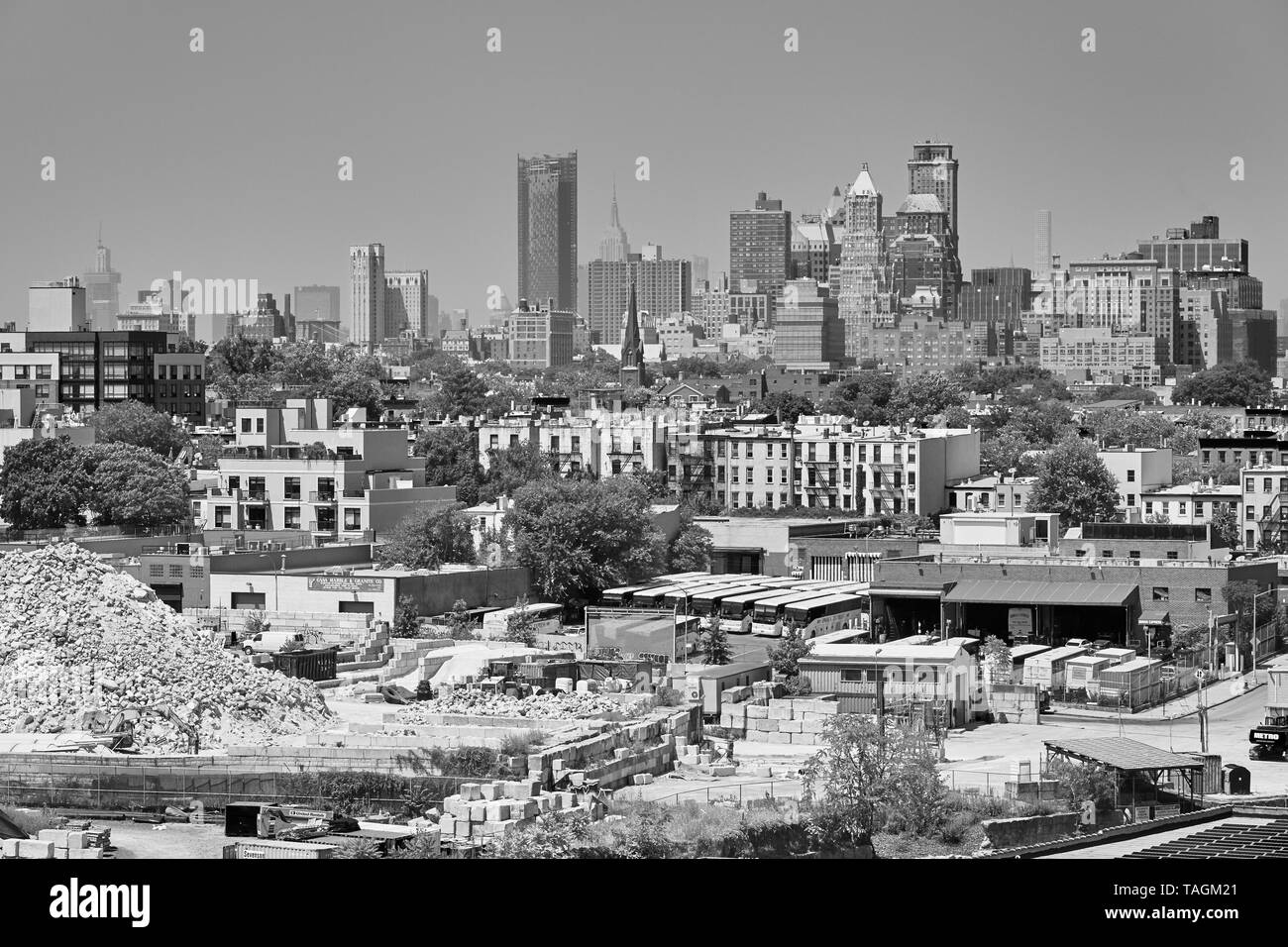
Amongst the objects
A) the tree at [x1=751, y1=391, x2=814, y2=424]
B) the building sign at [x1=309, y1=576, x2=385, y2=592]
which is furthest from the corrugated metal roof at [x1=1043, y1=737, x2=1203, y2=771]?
the tree at [x1=751, y1=391, x2=814, y2=424]

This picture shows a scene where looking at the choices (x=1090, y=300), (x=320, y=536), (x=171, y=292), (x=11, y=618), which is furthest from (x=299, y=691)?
(x=1090, y=300)

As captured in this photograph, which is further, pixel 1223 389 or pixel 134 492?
pixel 1223 389

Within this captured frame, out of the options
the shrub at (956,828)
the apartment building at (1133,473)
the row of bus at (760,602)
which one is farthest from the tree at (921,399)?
the shrub at (956,828)

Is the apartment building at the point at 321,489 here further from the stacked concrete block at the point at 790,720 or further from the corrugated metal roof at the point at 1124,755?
the corrugated metal roof at the point at 1124,755

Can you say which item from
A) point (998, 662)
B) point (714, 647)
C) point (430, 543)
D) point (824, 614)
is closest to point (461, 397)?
point (430, 543)

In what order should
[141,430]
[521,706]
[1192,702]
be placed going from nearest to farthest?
[521,706], [1192,702], [141,430]

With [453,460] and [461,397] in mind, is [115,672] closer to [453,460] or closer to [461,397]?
[453,460]
